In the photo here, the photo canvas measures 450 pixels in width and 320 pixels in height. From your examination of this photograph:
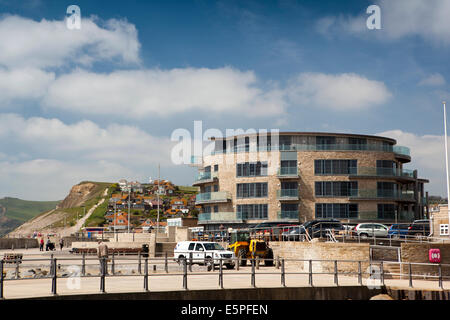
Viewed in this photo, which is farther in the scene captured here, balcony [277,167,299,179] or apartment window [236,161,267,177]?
apartment window [236,161,267,177]

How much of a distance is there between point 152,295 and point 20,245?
190ft

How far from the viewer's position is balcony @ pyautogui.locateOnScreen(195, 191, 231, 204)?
63000mm

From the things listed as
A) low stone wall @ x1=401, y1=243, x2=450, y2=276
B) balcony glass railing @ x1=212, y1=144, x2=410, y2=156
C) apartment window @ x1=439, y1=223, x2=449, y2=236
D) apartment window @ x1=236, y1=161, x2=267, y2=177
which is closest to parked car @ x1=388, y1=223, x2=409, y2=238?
apartment window @ x1=439, y1=223, x2=449, y2=236

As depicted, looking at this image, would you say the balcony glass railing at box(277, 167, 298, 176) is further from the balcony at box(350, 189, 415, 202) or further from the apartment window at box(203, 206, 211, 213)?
the apartment window at box(203, 206, 211, 213)

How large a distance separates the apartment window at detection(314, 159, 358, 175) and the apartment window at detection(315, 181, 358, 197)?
3.85 ft

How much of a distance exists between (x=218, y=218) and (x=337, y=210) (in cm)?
1303

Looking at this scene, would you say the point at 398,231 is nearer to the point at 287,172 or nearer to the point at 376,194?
the point at 376,194

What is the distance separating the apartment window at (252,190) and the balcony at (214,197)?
135cm

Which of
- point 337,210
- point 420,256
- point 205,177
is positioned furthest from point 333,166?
point 420,256

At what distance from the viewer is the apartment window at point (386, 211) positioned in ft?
199

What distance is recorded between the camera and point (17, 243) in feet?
229

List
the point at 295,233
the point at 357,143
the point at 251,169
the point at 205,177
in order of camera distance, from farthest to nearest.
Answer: the point at 205,177 < the point at 357,143 < the point at 251,169 < the point at 295,233

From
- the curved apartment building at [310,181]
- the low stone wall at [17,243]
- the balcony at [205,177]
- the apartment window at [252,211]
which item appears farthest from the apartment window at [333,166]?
the low stone wall at [17,243]
